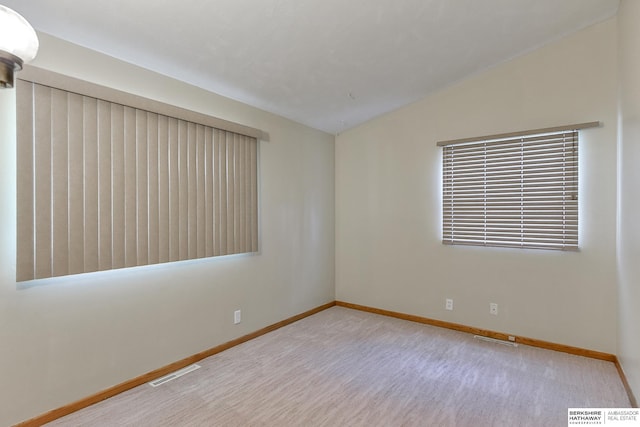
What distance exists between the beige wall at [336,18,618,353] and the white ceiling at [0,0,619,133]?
0.28 meters

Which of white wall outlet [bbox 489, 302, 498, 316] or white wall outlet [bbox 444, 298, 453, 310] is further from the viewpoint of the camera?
white wall outlet [bbox 444, 298, 453, 310]

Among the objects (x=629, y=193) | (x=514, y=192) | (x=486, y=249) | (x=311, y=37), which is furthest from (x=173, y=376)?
(x=629, y=193)

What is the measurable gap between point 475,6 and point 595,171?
5.95 feet

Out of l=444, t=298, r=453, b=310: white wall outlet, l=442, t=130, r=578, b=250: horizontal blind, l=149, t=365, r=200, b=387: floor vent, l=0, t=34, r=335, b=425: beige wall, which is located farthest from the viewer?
l=444, t=298, r=453, b=310: white wall outlet

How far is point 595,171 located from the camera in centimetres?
286

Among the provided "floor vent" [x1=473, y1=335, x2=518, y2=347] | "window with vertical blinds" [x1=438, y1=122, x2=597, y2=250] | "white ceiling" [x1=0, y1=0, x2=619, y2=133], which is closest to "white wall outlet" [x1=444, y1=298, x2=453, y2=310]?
"floor vent" [x1=473, y1=335, x2=518, y2=347]

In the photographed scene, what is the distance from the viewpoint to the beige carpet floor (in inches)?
81.9

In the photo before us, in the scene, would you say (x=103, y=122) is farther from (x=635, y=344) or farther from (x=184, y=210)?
(x=635, y=344)

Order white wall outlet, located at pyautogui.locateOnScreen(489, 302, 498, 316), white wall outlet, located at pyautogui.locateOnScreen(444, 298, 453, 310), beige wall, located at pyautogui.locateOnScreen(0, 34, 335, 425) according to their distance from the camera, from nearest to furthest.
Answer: beige wall, located at pyautogui.locateOnScreen(0, 34, 335, 425) < white wall outlet, located at pyautogui.locateOnScreen(489, 302, 498, 316) < white wall outlet, located at pyautogui.locateOnScreen(444, 298, 453, 310)

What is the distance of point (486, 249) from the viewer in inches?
135

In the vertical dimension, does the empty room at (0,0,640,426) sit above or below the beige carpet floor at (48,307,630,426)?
above

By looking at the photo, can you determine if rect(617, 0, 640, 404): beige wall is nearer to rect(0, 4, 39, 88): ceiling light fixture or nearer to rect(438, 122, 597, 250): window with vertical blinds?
rect(438, 122, 597, 250): window with vertical blinds

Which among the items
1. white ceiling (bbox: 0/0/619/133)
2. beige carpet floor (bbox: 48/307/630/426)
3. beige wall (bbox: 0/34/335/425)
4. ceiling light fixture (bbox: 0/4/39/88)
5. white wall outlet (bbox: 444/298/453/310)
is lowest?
beige carpet floor (bbox: 48/307/630/426)

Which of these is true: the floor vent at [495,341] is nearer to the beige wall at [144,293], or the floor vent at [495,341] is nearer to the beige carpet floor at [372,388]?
the beige carpet floor at [372,388]
